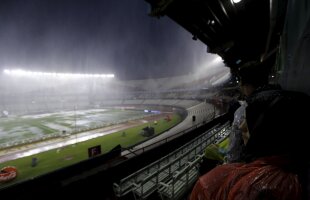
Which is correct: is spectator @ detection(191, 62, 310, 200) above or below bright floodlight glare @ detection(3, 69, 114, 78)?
below

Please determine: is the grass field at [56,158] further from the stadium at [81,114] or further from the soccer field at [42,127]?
the soccer field at [42,127]

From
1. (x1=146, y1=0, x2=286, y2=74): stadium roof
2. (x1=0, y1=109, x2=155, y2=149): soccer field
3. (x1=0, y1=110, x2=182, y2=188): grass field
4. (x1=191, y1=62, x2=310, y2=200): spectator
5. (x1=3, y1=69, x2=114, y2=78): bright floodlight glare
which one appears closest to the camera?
(x1=191, y1=62, x2=310, y2=200): spectator

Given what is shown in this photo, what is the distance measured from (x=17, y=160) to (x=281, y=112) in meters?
18.1

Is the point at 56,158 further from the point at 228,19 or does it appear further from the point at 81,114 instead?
the point at 81,114

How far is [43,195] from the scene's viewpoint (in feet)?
9.31

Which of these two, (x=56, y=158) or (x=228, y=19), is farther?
(x=56, y=158)

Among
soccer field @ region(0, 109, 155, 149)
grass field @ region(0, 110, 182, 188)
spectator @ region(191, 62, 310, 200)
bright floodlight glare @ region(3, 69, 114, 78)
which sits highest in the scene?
bright floodlight glare @ region(3, 69, 114, 78)

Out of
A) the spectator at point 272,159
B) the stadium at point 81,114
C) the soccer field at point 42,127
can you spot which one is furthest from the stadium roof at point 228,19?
the soccer field at point 42,127

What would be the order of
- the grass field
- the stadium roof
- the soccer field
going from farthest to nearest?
the soccer field → the grass field → the stadium roof

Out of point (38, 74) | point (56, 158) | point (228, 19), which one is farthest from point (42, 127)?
point (38, 74)

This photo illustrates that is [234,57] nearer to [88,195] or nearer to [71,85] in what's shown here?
[88,195]

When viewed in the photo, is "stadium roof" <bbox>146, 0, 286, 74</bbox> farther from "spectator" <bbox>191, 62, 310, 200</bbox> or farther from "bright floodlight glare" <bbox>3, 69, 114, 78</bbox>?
"bright floodlight glare" <bbox>3, 69, 114, 78</bbox>

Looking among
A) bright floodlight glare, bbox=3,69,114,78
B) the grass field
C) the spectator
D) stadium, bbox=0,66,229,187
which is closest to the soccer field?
stadium, bbox=0,66,229,187

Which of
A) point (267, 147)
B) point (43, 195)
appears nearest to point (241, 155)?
point (267, 147)
